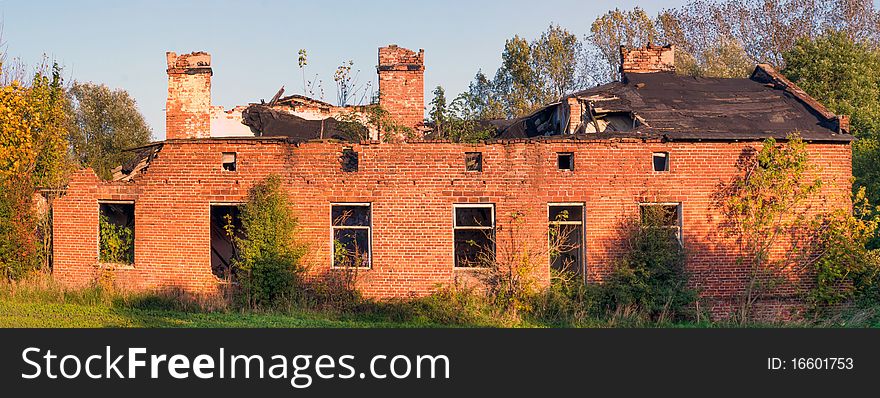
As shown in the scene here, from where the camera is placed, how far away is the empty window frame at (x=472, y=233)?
54.1 feet

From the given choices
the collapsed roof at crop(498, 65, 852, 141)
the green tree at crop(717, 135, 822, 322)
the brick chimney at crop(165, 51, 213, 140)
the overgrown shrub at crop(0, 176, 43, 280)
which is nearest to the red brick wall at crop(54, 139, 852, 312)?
the green tree at crop(717, 135, 822, 322)

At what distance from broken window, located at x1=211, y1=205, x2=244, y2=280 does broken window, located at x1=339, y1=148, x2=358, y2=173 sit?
2640mm

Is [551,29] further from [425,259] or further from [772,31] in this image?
[425,259]

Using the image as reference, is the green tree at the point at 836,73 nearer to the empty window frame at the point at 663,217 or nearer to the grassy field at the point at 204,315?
the empty window frame at the point at 663,217

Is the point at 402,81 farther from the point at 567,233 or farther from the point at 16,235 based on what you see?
the point at 16,235

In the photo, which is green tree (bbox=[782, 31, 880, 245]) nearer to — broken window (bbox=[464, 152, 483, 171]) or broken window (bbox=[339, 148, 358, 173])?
broken window (bbox=[464, 152, 483, 171])

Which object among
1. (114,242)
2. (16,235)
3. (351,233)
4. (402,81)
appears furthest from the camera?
(402,81)

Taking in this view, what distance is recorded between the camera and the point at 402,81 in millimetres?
22078

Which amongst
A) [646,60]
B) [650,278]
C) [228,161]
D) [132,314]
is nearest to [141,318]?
[132,314]

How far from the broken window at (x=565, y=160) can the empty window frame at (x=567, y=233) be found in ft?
2.49

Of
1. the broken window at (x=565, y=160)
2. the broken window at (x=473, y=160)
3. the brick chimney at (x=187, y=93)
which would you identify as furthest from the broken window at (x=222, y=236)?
the broken window at (x=565, y=160)

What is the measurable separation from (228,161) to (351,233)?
284cm

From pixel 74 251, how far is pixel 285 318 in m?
5.37

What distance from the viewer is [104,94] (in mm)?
35500
